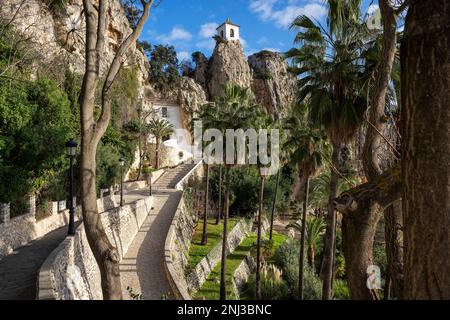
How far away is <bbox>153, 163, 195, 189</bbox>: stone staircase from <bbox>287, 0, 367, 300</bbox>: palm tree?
84.6 feet

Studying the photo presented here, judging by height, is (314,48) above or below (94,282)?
above

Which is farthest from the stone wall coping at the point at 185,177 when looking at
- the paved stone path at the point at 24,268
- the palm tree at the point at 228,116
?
the paved stone path at the point at 24,268

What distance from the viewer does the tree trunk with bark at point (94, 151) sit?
5.11m

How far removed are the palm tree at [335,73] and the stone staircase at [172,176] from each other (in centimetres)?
2579

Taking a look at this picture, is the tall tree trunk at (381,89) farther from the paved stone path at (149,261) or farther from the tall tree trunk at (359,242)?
the paved stone path at (149,261)

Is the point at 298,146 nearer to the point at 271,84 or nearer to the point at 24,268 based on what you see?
the point at 24,268

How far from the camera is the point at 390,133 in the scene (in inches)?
221

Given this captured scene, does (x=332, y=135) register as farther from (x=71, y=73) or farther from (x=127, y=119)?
(x=127, y=119)

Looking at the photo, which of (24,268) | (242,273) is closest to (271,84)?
(242,273)

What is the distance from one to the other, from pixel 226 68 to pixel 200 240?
133ft

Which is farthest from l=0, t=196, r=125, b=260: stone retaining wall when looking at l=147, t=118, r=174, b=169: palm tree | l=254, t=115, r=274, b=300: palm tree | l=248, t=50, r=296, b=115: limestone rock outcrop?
l=248, t=50, r=296, b=115: limestone rock outcrop
